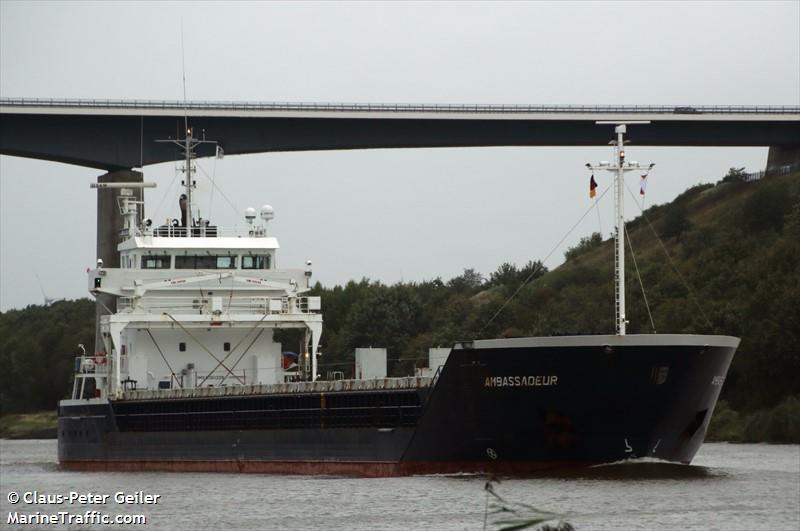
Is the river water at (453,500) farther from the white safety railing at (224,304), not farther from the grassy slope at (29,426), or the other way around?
the grassy slope at (29,426)

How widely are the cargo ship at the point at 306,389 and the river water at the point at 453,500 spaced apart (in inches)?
33.6

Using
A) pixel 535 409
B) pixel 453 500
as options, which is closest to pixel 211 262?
pixel 535 409

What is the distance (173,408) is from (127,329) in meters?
4.58

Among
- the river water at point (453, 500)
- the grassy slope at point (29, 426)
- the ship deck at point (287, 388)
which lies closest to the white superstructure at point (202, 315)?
the ship deck at point (287, 388)

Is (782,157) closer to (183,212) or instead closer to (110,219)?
(110,219)

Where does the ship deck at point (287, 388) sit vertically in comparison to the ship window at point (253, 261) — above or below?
below

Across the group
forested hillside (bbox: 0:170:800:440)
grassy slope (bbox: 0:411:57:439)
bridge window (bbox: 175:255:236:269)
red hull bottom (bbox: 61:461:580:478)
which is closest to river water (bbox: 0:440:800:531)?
red hull bottom (bbox: 61:461:580:478)

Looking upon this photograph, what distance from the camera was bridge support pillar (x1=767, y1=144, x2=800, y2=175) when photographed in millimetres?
86250

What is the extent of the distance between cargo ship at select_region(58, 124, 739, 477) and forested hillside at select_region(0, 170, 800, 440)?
462cm

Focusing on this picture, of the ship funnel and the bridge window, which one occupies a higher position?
the ship funnel

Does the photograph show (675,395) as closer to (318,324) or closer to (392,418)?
(392,418)

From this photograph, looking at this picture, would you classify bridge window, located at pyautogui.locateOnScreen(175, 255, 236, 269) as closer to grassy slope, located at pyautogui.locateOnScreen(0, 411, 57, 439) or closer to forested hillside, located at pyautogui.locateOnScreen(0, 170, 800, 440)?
forested hillside, located at pyautogui.locateOnScreen(0, 170, 800, 440)

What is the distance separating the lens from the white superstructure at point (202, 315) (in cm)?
4991

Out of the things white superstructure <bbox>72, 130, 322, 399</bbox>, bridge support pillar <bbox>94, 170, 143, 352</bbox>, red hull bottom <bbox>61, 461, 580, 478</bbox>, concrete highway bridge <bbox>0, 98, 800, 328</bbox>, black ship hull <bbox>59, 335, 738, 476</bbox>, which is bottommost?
red hull bottom <bbox>61, 461, 580, 478</bbox>
